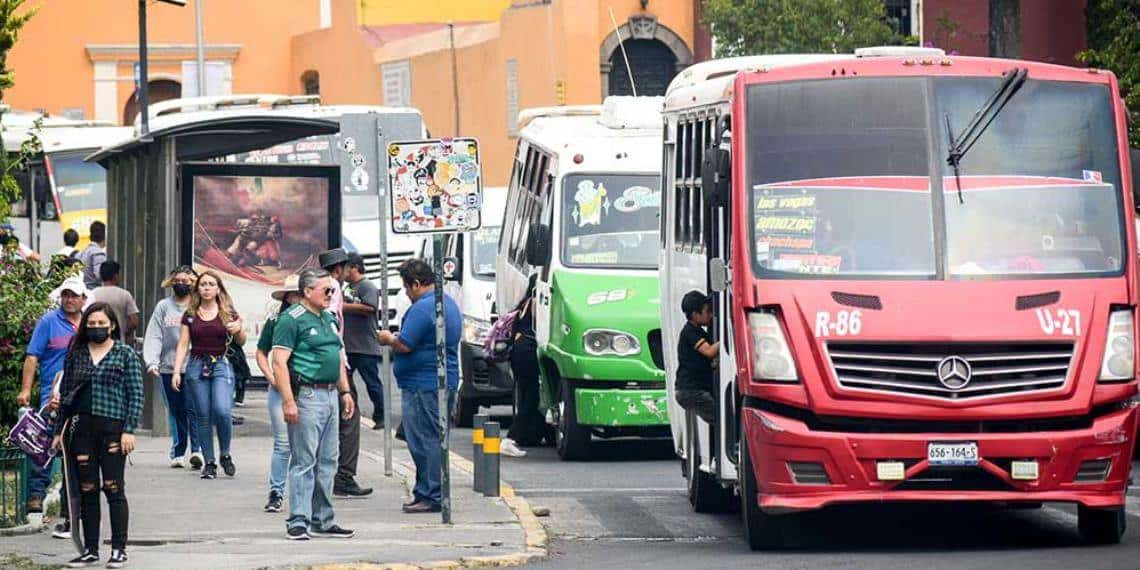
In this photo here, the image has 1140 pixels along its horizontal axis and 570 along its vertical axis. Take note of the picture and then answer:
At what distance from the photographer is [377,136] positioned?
59.1 feet

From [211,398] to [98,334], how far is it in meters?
5.18

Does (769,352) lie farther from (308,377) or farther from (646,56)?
(646,56)

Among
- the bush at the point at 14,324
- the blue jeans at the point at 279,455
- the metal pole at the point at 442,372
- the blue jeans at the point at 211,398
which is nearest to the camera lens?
the metal pole at the point at 442,372

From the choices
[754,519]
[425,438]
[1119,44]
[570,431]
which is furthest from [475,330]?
[1119,44]

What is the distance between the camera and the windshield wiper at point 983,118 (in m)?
13.4

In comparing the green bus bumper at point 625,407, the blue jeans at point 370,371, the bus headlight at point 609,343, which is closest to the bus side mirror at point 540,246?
the bus headlight at point 609,343

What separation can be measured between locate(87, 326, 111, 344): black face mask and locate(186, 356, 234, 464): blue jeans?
5.00 metres

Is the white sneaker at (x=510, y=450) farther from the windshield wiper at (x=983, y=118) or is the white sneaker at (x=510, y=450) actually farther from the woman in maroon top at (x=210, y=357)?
the windshield wiper at (x=983, y=118)

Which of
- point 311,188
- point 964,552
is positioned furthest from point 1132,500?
point 311,188

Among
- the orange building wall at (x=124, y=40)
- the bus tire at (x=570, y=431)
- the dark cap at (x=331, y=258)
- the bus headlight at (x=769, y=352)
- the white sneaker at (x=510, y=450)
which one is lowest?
the white sneaker at (x=510, y=450)

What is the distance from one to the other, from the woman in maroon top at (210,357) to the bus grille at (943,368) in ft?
21.7

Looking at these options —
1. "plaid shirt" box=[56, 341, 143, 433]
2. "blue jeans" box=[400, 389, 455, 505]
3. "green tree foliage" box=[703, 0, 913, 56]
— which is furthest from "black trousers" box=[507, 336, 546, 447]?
"green tree foliage" box=[703, 0, 913, 56]

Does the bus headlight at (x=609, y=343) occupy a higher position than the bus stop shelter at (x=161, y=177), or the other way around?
the bus stop shelter at (x=161, y=177)

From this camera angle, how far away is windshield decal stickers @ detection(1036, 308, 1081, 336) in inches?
506
